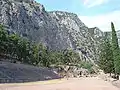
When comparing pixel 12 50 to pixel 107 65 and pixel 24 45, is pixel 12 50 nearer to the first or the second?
pixel 24 45

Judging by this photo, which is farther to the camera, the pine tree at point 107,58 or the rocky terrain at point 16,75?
the pine tree at point 107,58

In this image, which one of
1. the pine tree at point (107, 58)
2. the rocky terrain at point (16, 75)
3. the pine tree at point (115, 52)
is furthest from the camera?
the pine tree at point (107, 58)

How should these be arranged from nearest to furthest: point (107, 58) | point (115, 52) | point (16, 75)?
point (16, 75) → point (115, 52) → point (107, 58)

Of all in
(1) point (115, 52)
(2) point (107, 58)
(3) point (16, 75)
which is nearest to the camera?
(3) point (16, 75)

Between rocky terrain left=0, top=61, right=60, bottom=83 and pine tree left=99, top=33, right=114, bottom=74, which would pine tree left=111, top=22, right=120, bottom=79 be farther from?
rocky terrain left=0, top=61, right=60, bottom=83

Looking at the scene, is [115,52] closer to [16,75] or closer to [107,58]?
[107,58]

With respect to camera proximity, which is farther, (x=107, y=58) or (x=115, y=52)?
(x=107, y=58)

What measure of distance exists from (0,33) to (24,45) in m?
17.9

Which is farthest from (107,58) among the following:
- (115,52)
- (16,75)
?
(16,75)

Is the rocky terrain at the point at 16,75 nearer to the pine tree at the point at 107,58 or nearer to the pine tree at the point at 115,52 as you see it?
the pine tree at the point at 107,58

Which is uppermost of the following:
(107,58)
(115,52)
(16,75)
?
(115,52)

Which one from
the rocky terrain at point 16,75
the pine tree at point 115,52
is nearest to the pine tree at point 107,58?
the pine tree at point 115,52

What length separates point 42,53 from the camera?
154 meters

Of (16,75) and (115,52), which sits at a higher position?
(115,52)
